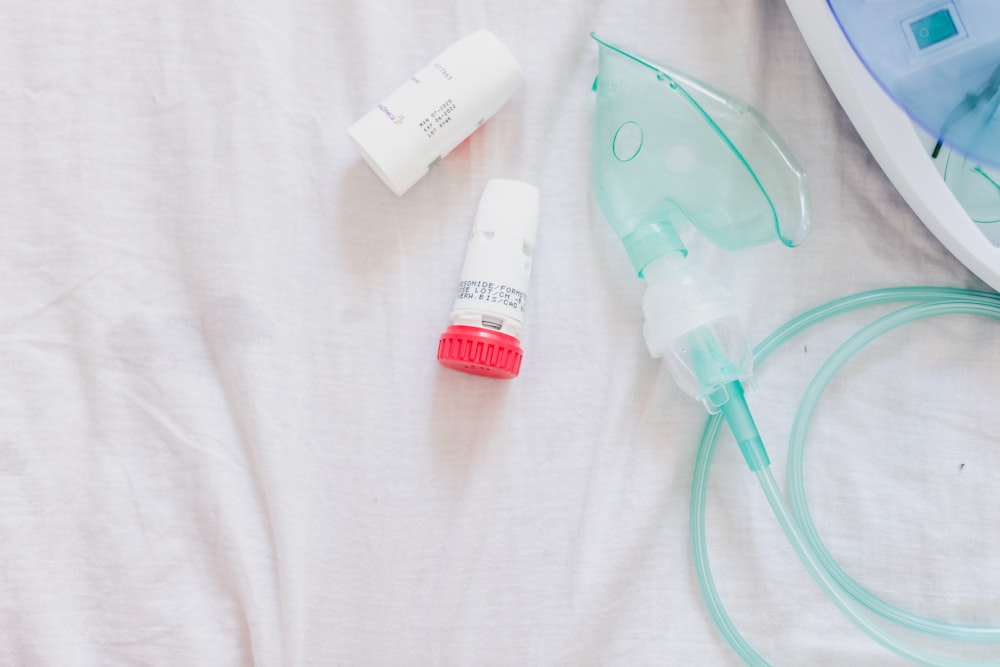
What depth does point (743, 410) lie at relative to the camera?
0.73 metres

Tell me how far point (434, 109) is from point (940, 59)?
1.42ft

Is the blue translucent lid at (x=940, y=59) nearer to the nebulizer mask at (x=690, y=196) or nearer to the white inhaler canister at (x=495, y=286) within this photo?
the nebulizer mask at (x=690, y=196)

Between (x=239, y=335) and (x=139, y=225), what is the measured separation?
15 centimetres

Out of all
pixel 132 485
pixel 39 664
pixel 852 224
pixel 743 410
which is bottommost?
pixel 39 664

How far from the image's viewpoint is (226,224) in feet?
2.53

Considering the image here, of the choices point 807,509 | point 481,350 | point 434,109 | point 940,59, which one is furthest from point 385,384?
point 940,59

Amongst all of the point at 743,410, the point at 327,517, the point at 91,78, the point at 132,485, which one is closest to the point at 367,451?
the point at 327,517

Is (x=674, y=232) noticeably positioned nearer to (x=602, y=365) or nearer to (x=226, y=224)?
(x=602, y=365)

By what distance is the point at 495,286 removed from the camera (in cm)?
73

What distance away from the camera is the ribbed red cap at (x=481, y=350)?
71 cm

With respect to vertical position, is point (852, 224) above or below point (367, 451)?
above

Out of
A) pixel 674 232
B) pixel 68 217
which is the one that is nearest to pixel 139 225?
pixel 68 217

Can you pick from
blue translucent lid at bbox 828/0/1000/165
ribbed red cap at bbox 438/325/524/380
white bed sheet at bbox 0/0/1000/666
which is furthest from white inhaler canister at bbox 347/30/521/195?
blue translucent lid at bbox 828/0/1000/165

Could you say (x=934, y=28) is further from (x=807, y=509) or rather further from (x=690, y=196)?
(x=807, y=509)
